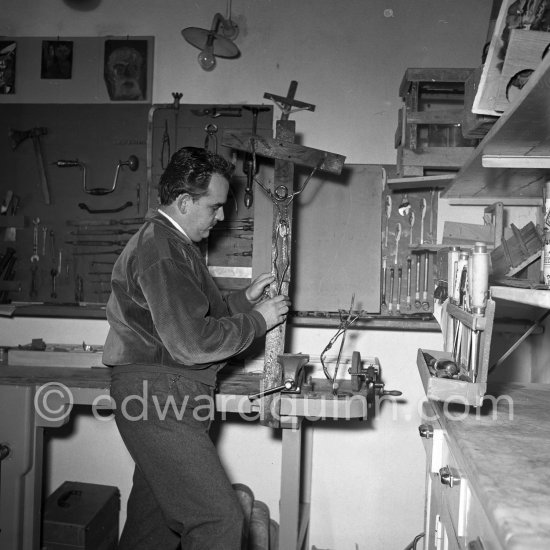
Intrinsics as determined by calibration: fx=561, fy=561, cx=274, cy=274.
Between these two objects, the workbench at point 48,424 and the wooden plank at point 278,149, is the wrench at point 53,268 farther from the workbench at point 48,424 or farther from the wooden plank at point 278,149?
the wooden plank at point 278,149

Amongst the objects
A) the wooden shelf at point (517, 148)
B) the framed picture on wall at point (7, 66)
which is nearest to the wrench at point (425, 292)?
the wooden shelf at point (517, 148)

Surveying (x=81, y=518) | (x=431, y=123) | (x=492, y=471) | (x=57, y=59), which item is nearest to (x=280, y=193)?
(x=431, y=123)

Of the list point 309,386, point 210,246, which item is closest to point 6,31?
point 210,246

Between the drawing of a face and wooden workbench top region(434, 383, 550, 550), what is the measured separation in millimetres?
2138

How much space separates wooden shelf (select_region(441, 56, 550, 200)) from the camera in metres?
1.19

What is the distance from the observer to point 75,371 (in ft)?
7.97

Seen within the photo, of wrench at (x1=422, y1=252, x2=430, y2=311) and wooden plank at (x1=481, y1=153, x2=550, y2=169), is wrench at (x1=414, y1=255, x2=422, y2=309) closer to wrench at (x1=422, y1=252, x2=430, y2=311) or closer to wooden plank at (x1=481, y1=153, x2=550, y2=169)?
wrench at (x1=422, y1=252, x2=430, y2=311)

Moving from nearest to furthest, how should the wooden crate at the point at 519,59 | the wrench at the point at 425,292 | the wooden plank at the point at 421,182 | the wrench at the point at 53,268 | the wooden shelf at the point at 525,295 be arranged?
the wooden shelf at the point at 525,295
the wooden crate at the point at 519,59
the wooden plank at the point at 421,182
the wrench at the point at 425,292
the wrench at the point at 53,268

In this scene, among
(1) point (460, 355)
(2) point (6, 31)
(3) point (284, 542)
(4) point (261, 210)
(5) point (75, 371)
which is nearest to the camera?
(1) point (460, 355)

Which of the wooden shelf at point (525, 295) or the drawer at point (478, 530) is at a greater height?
the wooden shelf at point (525, 295)

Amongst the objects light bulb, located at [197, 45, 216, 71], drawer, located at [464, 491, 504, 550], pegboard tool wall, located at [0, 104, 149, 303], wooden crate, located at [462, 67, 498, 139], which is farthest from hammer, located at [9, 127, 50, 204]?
drawer, located at [464, 491, 504, 550]

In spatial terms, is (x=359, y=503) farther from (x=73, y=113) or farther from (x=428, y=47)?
(x=73, y=113)

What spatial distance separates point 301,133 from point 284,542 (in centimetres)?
183

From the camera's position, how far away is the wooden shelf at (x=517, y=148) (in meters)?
1.19
